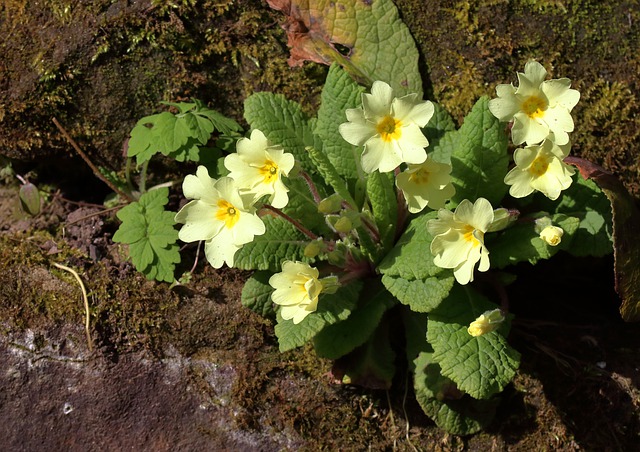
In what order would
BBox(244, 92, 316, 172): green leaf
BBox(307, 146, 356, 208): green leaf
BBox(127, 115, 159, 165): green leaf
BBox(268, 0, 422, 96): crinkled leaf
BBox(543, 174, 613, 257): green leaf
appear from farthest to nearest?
BBox(268, 0, 422, 96): crinkled leaf, BBox(127, 115, 159, 165): green leaf, BBox(244, 92, 316, 172): green leaf, BBox(543, 174, 613, 257): green leaf, BBox(307, 146, 356, 208): green leaf

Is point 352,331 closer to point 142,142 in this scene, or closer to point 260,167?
point 260,167

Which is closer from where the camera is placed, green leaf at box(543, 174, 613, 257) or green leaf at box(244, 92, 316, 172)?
green leaf at box(543, 174, 613, 257)

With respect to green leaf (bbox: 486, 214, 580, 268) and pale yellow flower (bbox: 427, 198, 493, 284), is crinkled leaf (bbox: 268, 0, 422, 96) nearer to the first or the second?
green leaf (bbox: 486, 214, 580, 268)

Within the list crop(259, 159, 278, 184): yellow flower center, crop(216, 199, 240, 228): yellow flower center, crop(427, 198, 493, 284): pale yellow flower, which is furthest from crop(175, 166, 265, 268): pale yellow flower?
crop(427, 198, 493, 284): pale yellow flower

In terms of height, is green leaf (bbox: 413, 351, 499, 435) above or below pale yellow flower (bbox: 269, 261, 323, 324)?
below

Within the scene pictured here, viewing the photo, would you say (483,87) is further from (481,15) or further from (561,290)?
(561,290)

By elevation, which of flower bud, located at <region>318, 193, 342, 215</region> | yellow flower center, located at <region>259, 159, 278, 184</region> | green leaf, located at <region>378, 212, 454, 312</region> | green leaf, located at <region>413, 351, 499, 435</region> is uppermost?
yellow flower center, located at <region>259, 159, 278, 184</region>

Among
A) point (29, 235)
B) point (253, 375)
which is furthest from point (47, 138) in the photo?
point (253, 375)

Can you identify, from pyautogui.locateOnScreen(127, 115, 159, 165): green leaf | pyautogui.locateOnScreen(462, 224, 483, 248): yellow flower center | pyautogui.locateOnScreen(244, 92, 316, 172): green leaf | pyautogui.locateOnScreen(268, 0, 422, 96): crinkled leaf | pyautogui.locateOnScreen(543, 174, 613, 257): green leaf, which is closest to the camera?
pyautogui.locateOnScreen(462, 224, 483, 248): yellow flower center
